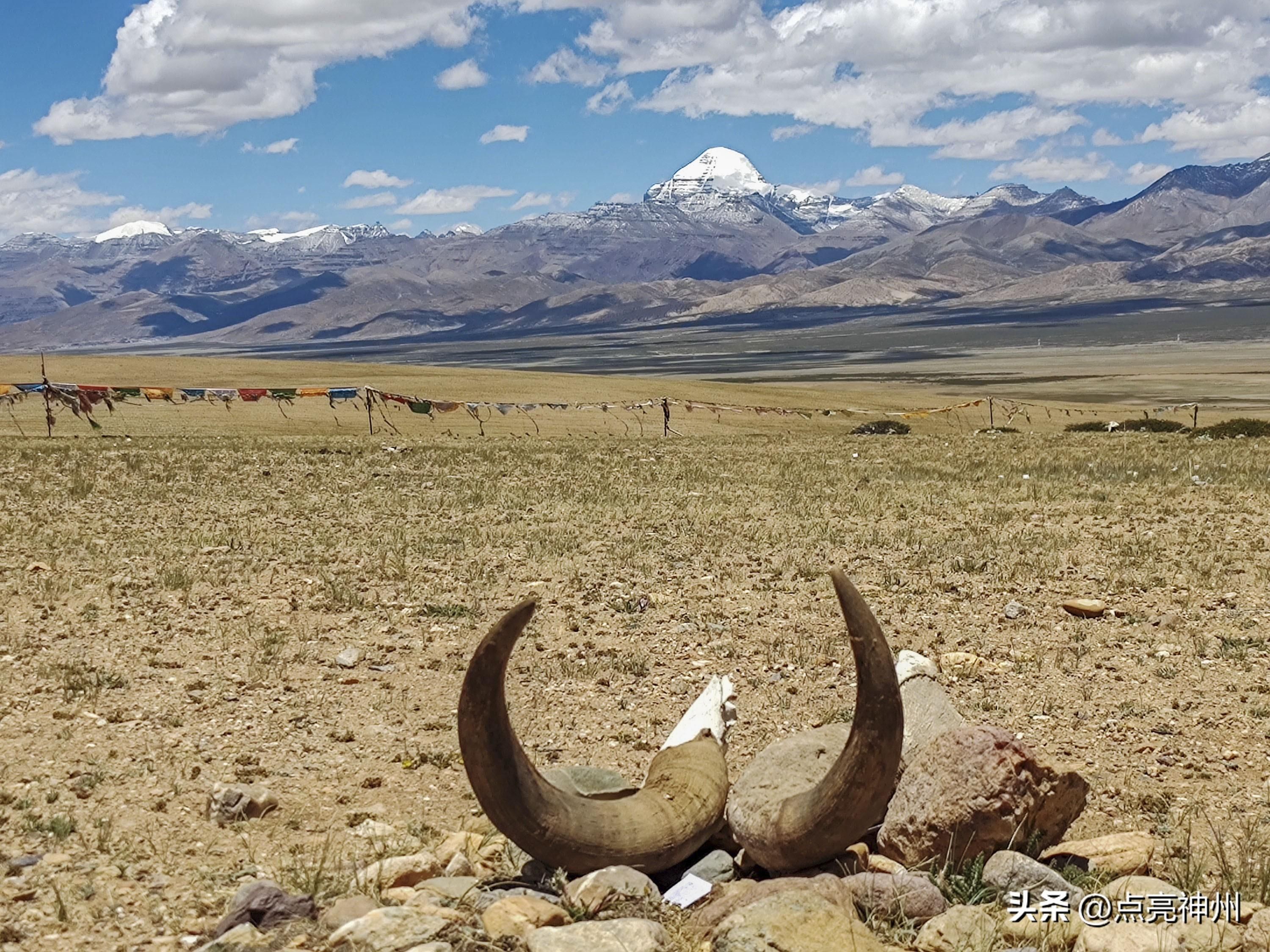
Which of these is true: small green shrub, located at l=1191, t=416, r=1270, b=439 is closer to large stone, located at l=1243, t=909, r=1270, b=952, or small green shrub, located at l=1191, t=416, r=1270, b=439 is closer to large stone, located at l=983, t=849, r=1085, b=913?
large stone, located at l=983, t=849, r=1085, b=913

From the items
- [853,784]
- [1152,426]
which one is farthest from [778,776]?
[1152,426]

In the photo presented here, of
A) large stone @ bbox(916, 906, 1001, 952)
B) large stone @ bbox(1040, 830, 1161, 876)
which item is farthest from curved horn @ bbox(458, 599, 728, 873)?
large stone @ bbox(1040, 830, 1161, 876)

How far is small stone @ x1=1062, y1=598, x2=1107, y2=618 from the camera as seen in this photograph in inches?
410

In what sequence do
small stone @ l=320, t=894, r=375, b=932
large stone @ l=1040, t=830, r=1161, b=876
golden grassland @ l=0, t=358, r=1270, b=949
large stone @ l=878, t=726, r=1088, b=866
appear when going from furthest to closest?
golden grassland @ l=0, t=358, r=1270, b=949 < large stone @ l=1040, t=830, r=1161, b=876 < large stone @ l=878, t=726, r=1088, b=866 < small stone @ l=320, t=894, r=375, b=932

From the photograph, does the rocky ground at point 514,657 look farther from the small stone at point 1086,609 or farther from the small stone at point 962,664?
the small stone at point 1086,609

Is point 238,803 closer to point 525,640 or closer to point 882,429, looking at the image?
point 525,640

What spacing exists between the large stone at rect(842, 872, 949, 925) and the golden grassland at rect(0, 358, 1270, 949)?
1.33 metres

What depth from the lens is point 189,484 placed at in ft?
62.1

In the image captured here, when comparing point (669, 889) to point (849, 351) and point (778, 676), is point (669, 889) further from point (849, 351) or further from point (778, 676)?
point (849, 351)

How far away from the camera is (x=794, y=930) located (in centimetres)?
463

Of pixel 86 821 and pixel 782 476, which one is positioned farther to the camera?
pixel 782 476

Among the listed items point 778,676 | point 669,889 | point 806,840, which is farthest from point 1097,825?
point 778,676

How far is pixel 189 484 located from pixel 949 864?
1598cm

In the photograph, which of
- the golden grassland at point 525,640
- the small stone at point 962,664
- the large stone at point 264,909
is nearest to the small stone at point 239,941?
the large stone at point 264,909
